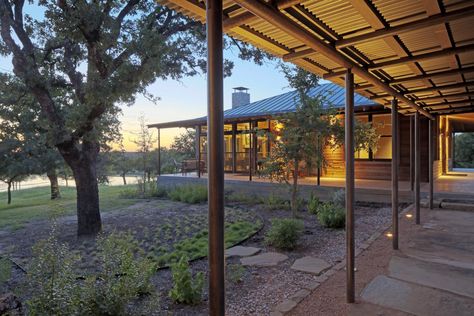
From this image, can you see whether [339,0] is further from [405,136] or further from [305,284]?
[405,136]

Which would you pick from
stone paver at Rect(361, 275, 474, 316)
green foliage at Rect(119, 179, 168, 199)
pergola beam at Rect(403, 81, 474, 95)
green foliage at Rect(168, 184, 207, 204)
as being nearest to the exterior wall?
green foliage at Rect(168, 184, 207, 204)

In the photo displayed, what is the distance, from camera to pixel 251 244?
6000 millimetres

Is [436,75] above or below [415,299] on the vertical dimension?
above

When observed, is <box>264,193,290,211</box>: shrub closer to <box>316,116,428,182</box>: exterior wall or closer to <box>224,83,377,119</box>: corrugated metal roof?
<box>316,116,428,182</box>: exterior wall

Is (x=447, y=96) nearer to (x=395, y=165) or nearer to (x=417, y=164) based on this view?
(x=417, y=164)

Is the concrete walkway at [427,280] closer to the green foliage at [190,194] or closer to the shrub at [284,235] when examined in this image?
the shrub at [284,235]

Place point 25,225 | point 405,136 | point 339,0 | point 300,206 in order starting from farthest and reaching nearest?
point 405,136 → point 25,225 → point 300,206 → point 339,0

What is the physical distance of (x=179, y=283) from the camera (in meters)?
3.59

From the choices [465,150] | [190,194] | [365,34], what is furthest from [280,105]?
[465,150]

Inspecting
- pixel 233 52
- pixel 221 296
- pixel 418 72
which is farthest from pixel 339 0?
pixel 233 52

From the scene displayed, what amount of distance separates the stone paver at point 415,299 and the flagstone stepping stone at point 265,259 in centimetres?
151

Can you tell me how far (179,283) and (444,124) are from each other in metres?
15.6

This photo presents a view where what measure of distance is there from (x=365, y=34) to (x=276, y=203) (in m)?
7.70

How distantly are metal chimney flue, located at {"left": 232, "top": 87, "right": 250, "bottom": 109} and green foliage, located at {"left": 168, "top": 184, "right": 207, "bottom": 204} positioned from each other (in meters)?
9.51
